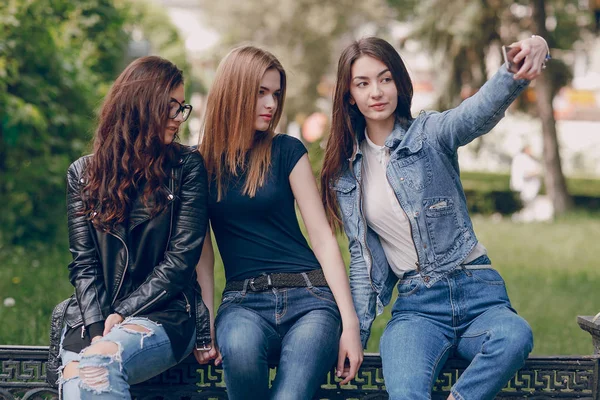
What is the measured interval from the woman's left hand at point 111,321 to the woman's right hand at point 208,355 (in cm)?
37

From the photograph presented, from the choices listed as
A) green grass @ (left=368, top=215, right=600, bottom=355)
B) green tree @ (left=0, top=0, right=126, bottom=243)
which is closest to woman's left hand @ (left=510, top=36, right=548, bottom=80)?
green grass @ (left=368, top=215, right=600, bottom=355)

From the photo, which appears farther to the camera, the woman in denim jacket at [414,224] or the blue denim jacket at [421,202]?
the blue denim jacket at [421,202]

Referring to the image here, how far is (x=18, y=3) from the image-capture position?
25.8ft

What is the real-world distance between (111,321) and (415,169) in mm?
1463

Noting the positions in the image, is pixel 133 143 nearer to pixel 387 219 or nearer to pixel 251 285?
pixel 251 285

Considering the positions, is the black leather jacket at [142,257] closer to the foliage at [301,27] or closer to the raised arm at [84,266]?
the raised arm at [84,266]

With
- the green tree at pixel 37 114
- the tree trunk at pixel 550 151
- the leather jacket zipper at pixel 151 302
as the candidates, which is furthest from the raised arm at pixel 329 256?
the tree trunk at pixel 550 151

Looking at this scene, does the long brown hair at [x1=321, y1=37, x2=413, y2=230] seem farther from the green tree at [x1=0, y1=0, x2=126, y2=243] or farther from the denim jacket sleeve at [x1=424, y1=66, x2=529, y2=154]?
the green tree at [x1=0, y1=0, x2=126, y2=243]

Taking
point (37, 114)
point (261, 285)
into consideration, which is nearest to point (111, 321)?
point (261, 285)

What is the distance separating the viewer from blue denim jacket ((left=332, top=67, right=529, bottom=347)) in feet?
12.0

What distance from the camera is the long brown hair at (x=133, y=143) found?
3.51 meters

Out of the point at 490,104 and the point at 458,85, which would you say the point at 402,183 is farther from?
the point at 458,85

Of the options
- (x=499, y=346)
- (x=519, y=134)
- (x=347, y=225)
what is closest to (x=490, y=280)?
(x=499, y=346)

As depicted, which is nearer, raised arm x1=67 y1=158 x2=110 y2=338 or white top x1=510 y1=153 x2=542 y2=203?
raised arm x1=67 y1=158 x2=110 y2=338
